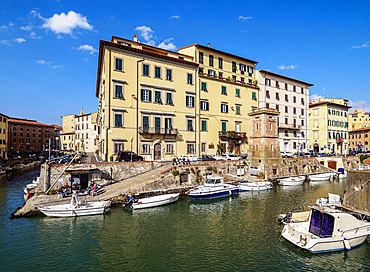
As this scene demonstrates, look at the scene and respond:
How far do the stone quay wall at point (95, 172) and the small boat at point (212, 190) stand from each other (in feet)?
25.3

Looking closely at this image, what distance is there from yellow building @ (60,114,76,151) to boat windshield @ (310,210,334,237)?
90425 millimetres

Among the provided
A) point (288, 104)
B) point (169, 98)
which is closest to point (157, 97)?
point (169, 98)

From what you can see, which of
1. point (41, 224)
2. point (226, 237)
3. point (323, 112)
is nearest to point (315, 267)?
point (226, 237)

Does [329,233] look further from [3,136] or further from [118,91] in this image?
[3,136]

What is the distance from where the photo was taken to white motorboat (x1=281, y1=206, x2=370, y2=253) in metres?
14.7

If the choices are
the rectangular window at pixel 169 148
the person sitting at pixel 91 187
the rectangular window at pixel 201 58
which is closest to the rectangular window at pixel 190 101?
the rectangular window at pixel 201 58

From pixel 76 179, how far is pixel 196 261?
1944 cm

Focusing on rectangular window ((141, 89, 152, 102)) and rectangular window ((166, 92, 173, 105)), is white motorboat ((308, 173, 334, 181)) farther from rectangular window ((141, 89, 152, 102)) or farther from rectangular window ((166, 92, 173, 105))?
rectangular window ((141, 89, 152, 102))

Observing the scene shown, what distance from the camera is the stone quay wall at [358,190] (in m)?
17.6

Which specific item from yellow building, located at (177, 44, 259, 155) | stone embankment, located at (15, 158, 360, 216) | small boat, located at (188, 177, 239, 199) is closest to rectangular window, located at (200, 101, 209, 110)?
yellow building, located at (177, 44, 259, 155)

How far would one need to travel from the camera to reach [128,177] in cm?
2983

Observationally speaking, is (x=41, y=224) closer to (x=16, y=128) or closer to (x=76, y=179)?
(x=76, y=179)

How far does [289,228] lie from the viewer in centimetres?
1642

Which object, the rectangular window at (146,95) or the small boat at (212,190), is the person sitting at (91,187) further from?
the rectangular window at (146,95)
